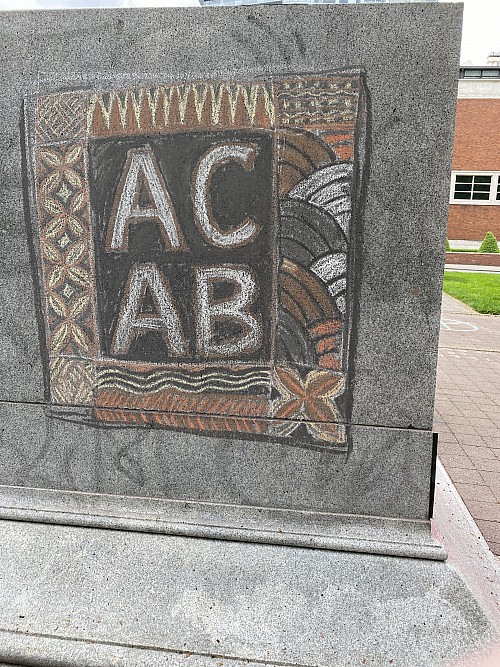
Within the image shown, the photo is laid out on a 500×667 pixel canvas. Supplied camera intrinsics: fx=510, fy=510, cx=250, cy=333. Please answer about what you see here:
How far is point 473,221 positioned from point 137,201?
105 ft

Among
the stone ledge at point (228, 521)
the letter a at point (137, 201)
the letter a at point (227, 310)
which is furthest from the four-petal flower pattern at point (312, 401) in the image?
the letter a at point (137, 201)

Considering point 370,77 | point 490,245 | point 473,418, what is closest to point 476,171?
point 490,245

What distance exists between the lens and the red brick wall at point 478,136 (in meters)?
30.5

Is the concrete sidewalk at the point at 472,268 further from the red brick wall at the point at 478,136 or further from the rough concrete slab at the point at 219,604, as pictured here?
the rough concrete slab at the point at 219,604

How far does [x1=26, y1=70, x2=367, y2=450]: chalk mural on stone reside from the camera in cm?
239

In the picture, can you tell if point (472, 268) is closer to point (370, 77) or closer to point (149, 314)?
point (370, 77)

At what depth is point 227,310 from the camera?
256 cm

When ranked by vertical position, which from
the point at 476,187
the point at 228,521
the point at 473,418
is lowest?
the point at 473,418

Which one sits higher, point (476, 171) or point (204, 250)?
point (476, 171)

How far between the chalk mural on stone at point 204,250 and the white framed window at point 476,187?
3141 cm

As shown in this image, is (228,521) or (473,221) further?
(473,221)

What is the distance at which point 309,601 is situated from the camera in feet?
7.54

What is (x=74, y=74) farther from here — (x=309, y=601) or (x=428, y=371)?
(x=309, y=601)

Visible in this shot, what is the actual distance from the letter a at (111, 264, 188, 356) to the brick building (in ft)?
102
